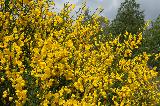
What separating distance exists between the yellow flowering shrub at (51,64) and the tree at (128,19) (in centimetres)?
3123

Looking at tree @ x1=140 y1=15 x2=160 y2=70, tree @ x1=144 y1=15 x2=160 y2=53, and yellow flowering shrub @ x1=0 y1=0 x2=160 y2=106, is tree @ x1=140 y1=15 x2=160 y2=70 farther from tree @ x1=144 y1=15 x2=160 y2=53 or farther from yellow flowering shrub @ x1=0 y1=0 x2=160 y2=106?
yellow flowering shrub @ x1=0 y1=0 x2=160 y2=106

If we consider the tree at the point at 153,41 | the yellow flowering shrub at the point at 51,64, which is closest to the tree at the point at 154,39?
the tree at the point at 153,41

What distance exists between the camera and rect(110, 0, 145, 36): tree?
124ft

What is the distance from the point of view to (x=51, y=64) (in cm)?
450

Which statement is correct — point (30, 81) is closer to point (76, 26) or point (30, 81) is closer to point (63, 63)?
point (63, 63)

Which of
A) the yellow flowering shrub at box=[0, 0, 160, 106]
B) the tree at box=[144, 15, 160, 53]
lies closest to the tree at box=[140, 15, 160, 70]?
the tree at box=[144, 15, 160, 53]

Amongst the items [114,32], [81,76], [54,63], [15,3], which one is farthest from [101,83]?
[114,32]

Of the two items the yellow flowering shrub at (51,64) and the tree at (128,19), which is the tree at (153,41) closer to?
the tree at (128,19)

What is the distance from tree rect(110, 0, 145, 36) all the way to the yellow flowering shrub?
31.2m

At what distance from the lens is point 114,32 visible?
38.5m

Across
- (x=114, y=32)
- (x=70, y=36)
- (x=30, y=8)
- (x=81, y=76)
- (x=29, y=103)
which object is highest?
(x=114, y=32)

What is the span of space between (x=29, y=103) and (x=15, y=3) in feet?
6.18

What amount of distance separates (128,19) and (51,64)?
35130 millimetres

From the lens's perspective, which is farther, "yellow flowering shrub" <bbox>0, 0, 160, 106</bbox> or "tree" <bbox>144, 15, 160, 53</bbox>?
"tree" <bbox>144, 15, 160, 53</bbox>
